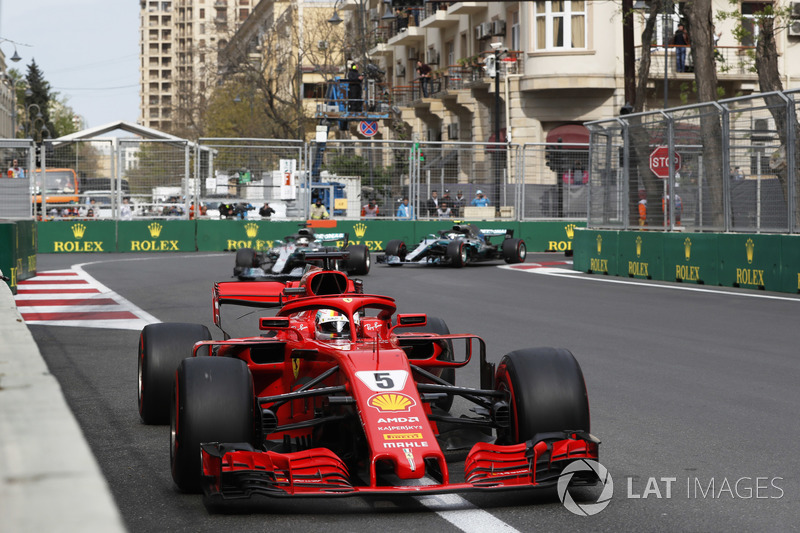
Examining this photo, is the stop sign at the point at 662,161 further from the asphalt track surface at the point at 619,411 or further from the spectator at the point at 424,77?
the spectator at the point at 424,77

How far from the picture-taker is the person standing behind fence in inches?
1630

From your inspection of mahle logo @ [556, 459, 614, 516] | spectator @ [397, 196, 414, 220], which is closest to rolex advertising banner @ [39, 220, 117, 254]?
spectator @ [397, 196, 414, 220]

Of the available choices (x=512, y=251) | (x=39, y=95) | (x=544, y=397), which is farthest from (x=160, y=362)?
(x=39, y=95)

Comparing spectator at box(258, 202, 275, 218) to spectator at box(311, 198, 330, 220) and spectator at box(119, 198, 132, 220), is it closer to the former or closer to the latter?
spectator at box(311, 198, 330, 220)

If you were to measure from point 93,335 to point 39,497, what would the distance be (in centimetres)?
1023

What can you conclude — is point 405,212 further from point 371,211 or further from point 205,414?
point 205,414

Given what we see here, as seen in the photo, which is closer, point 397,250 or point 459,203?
point 397,250

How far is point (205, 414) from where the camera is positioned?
15.8 feet

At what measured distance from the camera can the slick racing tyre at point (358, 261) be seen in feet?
65.3

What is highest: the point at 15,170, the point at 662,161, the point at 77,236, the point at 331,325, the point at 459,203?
the point at 15,170

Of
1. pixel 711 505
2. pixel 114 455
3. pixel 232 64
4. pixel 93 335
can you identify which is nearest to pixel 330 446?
pixel 114 455

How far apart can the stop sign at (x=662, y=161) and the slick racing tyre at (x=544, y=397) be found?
14665 mm

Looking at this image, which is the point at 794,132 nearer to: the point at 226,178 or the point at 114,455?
the point at 114,455

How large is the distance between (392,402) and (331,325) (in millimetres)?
1364
